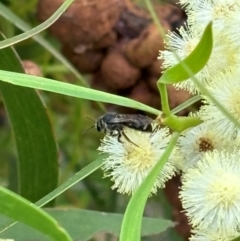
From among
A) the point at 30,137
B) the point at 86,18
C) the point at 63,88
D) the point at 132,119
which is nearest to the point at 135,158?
the point at 132,119

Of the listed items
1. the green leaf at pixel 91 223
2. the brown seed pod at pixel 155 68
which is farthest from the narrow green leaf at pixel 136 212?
the brown seed pod at pixel 155 68

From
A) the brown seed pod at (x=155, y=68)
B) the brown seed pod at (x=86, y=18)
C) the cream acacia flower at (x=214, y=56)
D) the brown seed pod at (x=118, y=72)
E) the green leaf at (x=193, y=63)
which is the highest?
the brown seed pod at (x=86, y=18)

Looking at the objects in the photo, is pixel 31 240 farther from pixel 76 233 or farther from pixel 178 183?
pixel 178 183

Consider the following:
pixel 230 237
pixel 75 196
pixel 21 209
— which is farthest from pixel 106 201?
pixel 21 209

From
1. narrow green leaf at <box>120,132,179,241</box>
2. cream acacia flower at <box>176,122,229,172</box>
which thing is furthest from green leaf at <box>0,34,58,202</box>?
narrow green leaf at <box>120,132,179,241</box>

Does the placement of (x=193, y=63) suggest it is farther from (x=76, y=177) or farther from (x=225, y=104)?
(x=76, y=177)

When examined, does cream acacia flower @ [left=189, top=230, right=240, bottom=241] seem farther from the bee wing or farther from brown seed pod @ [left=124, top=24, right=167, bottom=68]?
brown seed pod @ [left=124, top=24, right=167, bottom=68]

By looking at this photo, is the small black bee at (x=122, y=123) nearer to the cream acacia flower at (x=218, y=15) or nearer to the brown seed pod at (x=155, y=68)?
the cream acacia flower at (x=218, y=15)
